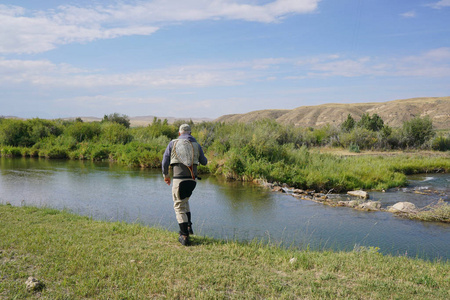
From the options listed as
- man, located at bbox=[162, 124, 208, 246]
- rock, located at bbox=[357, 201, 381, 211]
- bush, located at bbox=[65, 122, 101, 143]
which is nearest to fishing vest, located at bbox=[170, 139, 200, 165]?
man, located at bbox=[162, 124, 208, 246]

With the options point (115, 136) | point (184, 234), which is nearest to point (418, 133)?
point (115, 136)

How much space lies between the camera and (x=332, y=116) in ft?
278

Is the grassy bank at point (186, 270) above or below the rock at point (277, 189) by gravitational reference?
above

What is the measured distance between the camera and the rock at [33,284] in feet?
14.3

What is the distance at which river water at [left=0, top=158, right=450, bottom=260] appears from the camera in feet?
29.2

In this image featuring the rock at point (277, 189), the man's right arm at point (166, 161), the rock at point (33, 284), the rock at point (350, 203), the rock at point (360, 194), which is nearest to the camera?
the rock at point (33, 284)

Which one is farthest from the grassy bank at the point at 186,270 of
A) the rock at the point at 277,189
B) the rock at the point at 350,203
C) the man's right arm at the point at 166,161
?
the rock at the point at 277,189

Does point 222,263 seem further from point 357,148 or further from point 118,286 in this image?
point 357,148

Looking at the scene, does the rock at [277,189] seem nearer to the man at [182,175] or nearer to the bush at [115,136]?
the man at [182,175]

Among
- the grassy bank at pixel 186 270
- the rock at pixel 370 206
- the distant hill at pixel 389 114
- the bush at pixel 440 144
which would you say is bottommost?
the rock at pixel 370 206

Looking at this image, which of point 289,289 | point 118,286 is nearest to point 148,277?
point 118,286

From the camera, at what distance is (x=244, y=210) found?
12070 millimetres

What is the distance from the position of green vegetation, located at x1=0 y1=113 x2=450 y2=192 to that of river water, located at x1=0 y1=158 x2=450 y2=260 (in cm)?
171

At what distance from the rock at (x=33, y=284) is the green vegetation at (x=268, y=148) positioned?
9532 millimetres
